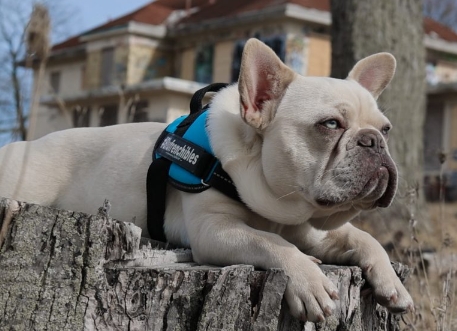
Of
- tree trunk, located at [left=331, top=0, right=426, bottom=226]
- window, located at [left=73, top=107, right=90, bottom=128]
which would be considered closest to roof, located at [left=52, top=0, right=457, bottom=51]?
window, located at [left=73, top=107, right=90, bottom=128]

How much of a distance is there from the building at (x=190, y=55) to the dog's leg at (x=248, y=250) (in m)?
18.9

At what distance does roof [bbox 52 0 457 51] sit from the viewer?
2556 centimetres

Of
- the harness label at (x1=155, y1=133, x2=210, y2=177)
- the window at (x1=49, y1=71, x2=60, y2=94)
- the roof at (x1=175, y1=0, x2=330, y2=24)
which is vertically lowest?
the window at (x1=49, y1=71, x2=60, y2=94)

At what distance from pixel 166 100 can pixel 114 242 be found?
22.8 meters

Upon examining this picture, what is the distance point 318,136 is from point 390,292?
648mm

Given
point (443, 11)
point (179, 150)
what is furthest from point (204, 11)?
point (179, 150)

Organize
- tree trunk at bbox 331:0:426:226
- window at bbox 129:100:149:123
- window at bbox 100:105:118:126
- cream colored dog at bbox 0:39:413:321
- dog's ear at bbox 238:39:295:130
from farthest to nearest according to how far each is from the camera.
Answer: window at bbox 100:105:118:126
tree trunk at bbox 331:0:426:226
window at bbox 129:100:149:123
dog's ear at bbox 238:39:295:130
cream colored dog at bbox 0:39:413:321

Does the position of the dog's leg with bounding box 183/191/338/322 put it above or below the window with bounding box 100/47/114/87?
above

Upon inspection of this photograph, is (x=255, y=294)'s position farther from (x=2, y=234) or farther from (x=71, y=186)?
(x=71, y=186)

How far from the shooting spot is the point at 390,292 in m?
2.80

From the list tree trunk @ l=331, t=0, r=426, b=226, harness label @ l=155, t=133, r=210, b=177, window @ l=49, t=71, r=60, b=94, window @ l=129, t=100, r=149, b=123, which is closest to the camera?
harness label @ l=155, t=133, r=210, b=177

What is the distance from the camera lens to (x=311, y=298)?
2.47 metres

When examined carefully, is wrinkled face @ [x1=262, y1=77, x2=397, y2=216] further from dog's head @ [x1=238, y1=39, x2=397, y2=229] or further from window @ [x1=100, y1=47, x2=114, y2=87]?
window @ [x1=100, y1=47, x2=114, y2=87]

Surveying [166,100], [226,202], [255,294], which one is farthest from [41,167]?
[166,100]
